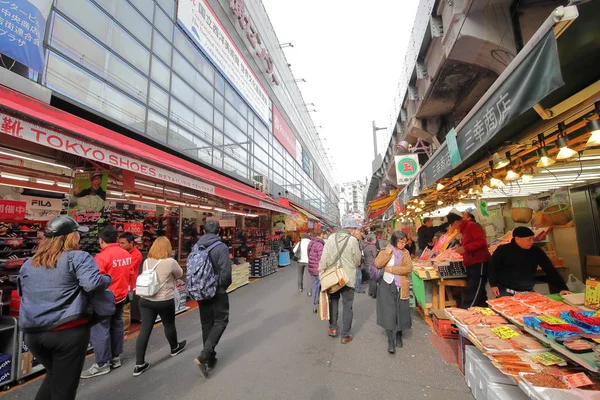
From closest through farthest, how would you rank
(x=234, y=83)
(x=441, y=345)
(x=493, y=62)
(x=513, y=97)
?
(x=513, y=97) < (x=441, y=345) < (x=493, y=62) < (x=234, y=83)

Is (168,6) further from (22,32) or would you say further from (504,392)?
(504,392)

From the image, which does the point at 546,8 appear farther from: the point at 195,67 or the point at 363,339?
the point at 195,67

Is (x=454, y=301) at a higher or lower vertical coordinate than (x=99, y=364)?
higher

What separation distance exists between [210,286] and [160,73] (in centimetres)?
879

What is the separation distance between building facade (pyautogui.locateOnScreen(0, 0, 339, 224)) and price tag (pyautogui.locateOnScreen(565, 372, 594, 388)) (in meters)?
7.97

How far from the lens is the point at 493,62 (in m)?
5.07

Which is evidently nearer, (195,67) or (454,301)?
(454,301)

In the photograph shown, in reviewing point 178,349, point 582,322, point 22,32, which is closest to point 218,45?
point 22,32

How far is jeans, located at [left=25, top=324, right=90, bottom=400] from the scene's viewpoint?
2223 mm

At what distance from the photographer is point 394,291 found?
4.22m

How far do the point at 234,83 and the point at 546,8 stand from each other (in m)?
12.5

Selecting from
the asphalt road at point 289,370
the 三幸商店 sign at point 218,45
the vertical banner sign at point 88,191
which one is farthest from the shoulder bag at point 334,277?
the 三幸商店 sign at point 218,45

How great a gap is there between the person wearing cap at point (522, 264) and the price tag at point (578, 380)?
204cm

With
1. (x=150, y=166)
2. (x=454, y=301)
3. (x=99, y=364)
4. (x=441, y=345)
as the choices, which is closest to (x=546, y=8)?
(x=454, y=301)
